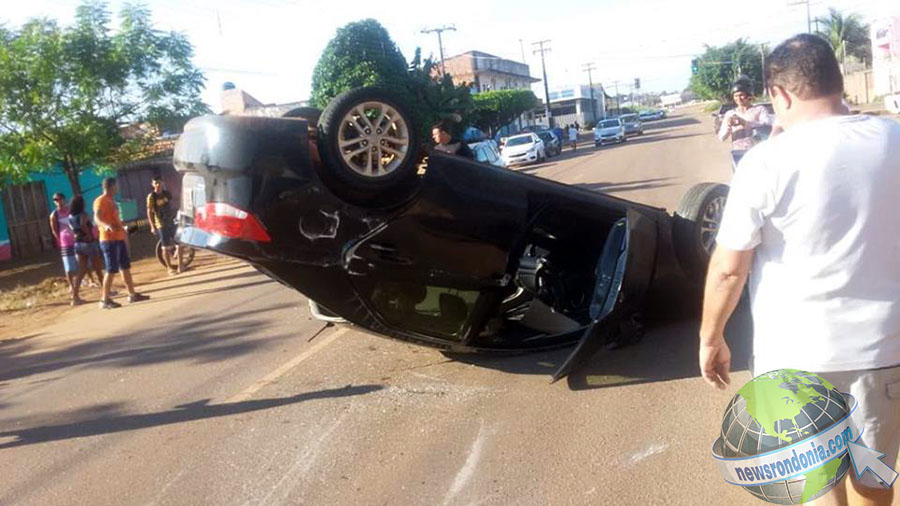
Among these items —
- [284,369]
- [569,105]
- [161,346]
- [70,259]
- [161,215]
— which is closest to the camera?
[284,369]

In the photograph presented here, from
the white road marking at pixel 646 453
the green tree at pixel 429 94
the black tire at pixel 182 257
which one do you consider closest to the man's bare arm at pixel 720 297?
the white road marking at pixel 646 453

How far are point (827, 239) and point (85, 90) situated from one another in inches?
685

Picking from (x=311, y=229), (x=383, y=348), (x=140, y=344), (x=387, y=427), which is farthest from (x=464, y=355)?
(x=140, y=344)

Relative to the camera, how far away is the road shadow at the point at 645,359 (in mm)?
5273

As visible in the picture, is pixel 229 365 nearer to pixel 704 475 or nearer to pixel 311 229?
pixel 311 229

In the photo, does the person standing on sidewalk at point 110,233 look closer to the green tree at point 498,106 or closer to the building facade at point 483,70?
the green tree at point 498,106

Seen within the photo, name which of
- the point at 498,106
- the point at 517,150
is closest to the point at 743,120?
the point at 517,150

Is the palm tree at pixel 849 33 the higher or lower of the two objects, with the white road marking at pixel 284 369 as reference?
higher

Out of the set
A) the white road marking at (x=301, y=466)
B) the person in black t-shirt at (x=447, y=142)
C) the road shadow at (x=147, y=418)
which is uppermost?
the person in black t-shirt at (x=447, y=142)

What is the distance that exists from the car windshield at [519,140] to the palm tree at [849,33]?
4487 centimetres

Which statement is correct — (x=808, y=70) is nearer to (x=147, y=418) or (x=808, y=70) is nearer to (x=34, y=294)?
(x=147, y=418)

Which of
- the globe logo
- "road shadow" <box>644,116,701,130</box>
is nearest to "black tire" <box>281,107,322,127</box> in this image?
the globe logo

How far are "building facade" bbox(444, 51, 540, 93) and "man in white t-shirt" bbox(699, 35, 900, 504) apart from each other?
2454 inches

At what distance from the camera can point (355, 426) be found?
4.92 m
